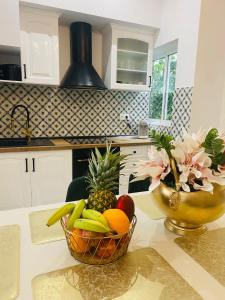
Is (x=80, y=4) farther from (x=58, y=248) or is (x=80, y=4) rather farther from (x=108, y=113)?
(x=58, y=248)

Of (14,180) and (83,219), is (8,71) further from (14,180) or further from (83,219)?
(83,219)

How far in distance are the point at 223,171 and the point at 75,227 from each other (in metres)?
0.51

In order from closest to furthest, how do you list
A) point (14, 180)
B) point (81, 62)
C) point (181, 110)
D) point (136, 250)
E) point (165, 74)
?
1. point (136, 250)
2. point (14, 180)
3. point (181, 110)
4. point (81, 62)
5. point (165, 74)

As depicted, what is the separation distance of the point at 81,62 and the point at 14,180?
4.89 ft

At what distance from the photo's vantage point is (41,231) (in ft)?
2.67

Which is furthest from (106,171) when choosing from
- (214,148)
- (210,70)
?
(210,70)

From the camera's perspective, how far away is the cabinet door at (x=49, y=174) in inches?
87.7

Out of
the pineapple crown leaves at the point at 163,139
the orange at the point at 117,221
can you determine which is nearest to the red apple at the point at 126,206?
the orange at the point at 117,221

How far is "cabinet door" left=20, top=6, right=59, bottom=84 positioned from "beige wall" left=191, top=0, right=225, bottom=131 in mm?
1465

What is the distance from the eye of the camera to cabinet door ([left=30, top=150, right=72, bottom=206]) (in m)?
2.23

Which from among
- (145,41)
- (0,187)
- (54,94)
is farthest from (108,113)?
(0,187)

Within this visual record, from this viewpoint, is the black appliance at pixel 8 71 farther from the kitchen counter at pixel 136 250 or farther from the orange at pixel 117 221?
the orange at pixel 117 221

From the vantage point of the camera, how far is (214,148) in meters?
0.74

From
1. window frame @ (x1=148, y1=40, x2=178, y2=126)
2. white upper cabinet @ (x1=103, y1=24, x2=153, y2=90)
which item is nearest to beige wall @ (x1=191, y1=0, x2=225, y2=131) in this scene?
window frame @ (x1=148, y1=40, x2=178, y2=126)
